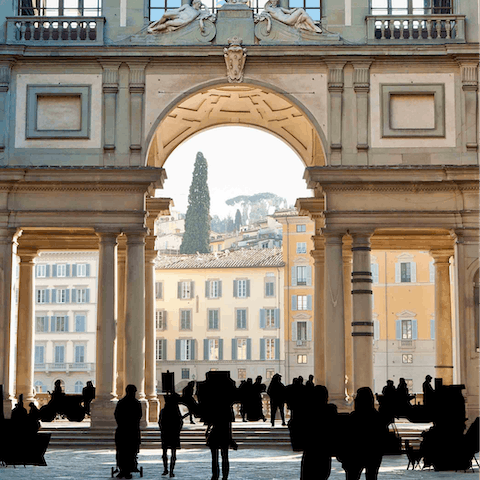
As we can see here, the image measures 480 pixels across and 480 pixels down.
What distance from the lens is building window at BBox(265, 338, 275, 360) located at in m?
80.0

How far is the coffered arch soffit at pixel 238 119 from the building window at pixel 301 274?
143 ft

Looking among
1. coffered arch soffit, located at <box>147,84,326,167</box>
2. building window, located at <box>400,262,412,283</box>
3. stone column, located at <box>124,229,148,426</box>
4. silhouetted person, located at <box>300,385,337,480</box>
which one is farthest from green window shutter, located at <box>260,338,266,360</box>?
silhouetted person, located at <box>300,385,337,480</box>

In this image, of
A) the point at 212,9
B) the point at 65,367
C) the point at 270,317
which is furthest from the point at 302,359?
the point at 212,9

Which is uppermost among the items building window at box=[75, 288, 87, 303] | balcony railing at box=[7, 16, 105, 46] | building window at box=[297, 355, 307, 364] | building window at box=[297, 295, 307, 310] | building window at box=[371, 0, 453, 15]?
building window at box=[371, 0, 453, 15]

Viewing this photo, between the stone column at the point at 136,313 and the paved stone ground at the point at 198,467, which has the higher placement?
the stone column at the point at 136,313

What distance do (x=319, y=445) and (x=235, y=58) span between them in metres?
17.9

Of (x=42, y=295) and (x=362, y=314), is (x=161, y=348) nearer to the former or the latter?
(x=42, y=295)

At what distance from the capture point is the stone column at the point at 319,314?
33094 mm

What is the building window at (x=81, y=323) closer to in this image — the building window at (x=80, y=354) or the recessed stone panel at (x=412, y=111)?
the building window at (x=80, y=354)

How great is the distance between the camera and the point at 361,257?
29266 millimetres

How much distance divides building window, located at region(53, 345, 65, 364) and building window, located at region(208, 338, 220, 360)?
11.5 m

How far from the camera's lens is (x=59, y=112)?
98.8ft

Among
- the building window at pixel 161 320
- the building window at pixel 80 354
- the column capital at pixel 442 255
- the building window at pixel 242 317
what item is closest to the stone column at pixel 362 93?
the column capital at pixel 442 255

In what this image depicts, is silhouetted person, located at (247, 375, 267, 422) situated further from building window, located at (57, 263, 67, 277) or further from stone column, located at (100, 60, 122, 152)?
building window, located at (57, 263, 67, 277)
